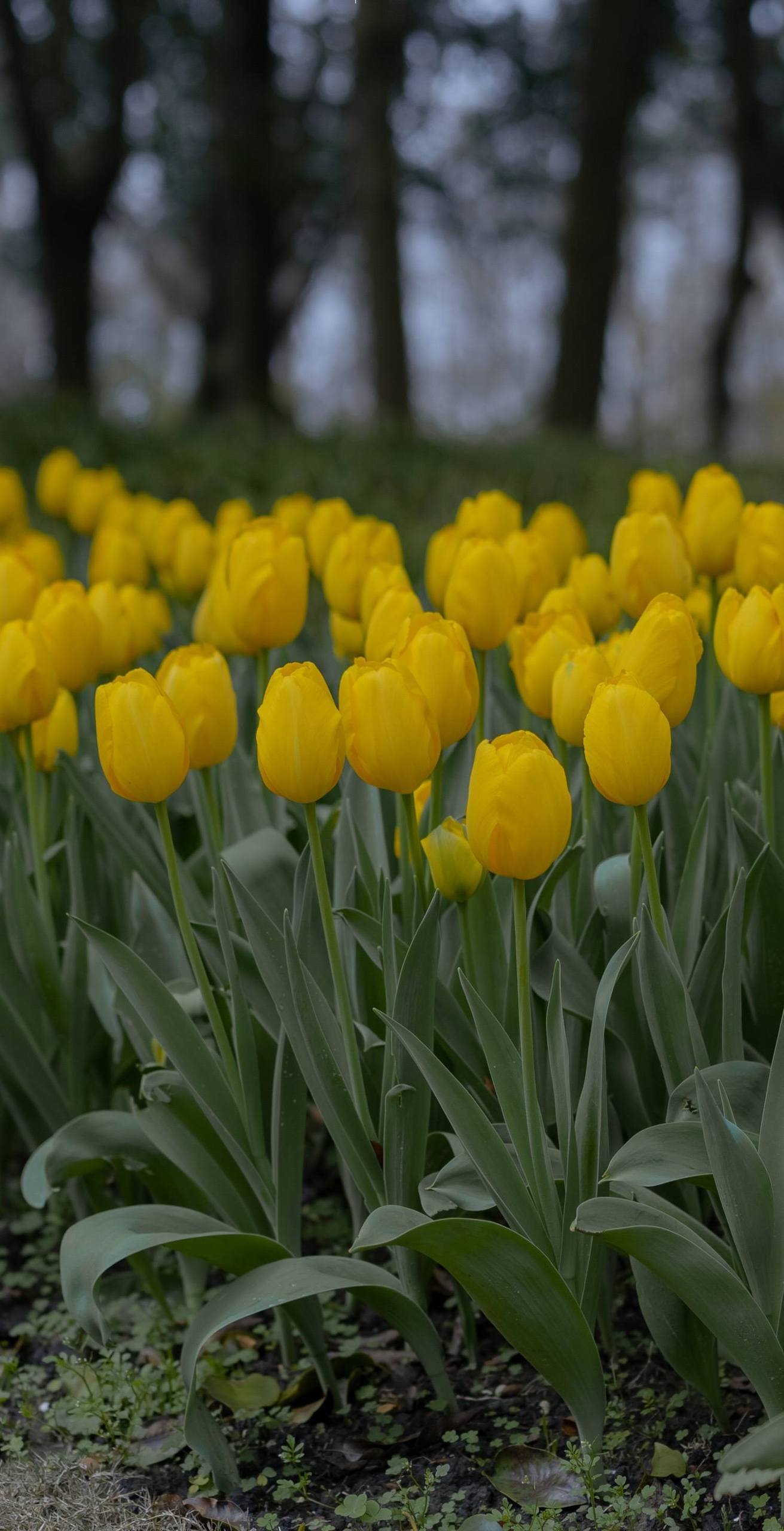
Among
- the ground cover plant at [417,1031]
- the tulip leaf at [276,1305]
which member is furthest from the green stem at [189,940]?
the tulip leaf at [276,1305]

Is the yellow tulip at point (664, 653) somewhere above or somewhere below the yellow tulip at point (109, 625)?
above

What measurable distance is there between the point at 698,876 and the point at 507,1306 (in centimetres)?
62

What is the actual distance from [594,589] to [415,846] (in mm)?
771

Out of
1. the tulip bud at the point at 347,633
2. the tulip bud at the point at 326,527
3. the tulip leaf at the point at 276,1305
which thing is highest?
the tulip bud at the point at 326,527

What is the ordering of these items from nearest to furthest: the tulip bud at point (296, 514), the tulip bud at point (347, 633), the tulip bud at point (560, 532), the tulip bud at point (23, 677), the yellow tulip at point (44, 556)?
the tulip bud at point (23, 677)
the tulip bud at point (347, 633)
the tulip bud at point (560, 532)
the yellow tulip at point (44, 556)
the tulip bud at point (296, 514)

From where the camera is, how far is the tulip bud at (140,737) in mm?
1645

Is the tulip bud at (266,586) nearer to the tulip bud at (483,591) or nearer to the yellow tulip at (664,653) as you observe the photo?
the tulip bud at (483,591)

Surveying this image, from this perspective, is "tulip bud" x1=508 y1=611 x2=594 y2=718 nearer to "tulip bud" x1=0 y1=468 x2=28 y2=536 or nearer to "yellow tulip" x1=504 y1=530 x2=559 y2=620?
"yellow tulip" x1=504 y1=530 x2=559 y2=620

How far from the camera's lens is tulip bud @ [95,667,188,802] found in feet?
5.40

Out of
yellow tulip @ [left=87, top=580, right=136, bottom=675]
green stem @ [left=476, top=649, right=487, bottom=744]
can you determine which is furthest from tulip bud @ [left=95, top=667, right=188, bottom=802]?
yellow tulip @ [left=87, top=580, right=136, bottom=675]

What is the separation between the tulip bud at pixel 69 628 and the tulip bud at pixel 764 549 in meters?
1.01

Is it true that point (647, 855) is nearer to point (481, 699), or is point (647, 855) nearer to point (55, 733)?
point (481, 699)

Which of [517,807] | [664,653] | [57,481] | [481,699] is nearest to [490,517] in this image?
[481,699]

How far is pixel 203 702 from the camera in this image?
1868 mm
